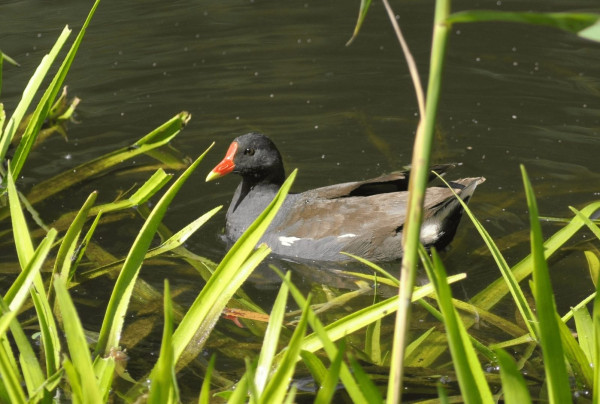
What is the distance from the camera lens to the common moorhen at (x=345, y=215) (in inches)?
177

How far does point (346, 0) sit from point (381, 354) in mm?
5271

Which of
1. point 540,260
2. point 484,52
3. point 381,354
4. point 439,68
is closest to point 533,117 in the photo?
point 484,52

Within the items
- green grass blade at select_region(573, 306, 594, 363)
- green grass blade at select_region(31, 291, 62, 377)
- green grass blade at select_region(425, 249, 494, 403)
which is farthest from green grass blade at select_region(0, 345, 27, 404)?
green grass blade at select_region(573, 306, 594, 363)

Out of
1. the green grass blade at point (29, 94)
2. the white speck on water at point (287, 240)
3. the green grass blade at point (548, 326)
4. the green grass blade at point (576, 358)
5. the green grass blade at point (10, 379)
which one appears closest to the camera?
the green grass blade at point (548, 326)

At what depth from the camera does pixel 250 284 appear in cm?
442

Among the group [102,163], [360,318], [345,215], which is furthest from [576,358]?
[102,163]

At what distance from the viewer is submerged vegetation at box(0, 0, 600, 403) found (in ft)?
6.00

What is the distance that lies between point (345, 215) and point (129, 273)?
206 centimetres

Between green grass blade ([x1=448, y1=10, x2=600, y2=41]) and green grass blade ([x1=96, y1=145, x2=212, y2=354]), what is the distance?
1.48 metres

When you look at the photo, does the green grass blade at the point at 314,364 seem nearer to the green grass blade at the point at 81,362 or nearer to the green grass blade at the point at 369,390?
the green grass blade at the point at 369,390

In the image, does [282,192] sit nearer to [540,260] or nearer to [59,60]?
[540,260]

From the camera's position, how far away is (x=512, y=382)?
197cm

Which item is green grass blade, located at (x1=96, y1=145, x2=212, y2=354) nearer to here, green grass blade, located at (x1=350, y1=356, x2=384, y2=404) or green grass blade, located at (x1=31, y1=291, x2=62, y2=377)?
green grass blade, located at (x1=31, y1=291, x2=62, y2=377)

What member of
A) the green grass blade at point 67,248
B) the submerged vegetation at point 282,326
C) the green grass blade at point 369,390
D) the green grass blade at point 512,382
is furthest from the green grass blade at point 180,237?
the green grass blade at point 512,382
